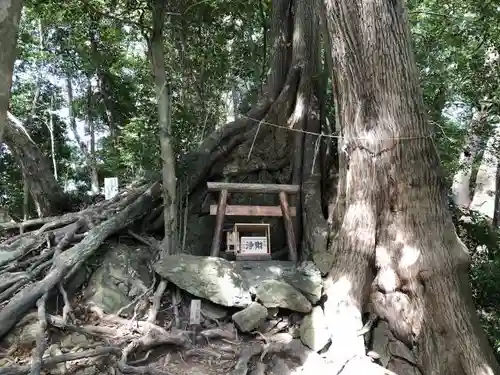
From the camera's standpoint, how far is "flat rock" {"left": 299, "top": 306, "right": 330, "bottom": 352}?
4.06 metres

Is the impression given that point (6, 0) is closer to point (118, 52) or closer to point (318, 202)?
point (318, 202)

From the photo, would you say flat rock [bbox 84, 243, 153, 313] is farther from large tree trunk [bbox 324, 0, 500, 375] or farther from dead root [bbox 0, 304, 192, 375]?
large tree trunk [bbox 324, 0, 500, 375]

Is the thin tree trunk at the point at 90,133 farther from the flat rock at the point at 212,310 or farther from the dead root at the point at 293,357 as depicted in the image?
the dead root at the point at 293,357

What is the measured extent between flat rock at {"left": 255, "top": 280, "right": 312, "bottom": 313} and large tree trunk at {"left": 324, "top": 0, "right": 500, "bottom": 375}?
0.85 feet

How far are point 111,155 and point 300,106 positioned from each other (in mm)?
5523

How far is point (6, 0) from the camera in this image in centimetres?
173

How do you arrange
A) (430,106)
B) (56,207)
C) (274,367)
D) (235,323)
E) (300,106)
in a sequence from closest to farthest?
(274,367) → (235,323) → (300,106) → (56,207) → (430,106)

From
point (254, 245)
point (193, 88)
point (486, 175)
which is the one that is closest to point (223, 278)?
point (254, 245)

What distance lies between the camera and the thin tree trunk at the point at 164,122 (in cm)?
477

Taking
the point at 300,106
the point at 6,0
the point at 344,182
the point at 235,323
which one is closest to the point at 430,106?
the point at 300,106

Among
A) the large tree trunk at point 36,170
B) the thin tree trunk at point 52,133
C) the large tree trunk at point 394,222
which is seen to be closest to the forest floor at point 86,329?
the large tree trunk at point 394,222

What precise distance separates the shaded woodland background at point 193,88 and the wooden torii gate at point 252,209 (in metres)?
0.60

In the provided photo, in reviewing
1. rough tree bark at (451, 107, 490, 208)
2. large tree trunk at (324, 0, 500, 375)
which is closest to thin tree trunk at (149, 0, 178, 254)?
large tree trunk at (324, 0, 500, 375)

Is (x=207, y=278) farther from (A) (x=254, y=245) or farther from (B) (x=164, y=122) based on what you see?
(B) (x=164, y=122)
